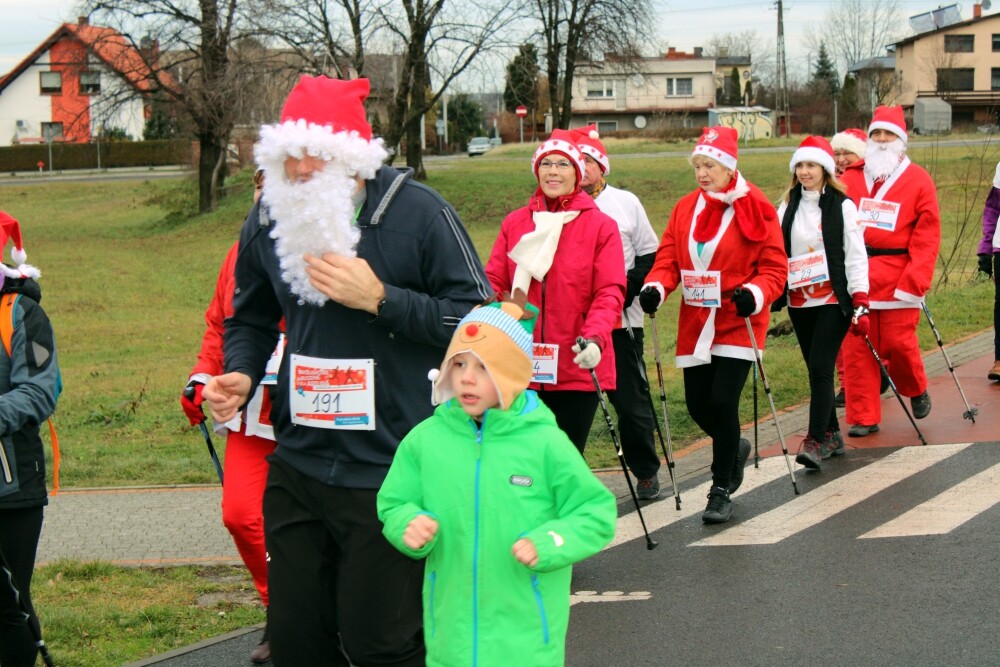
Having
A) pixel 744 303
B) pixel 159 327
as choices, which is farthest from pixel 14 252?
pixel 159 327

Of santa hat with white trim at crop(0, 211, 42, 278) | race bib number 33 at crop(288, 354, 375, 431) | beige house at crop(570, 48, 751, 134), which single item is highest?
beige house at crop(570, 48, 751, 134)

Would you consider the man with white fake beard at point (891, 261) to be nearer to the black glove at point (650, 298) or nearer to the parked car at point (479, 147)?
the black glove at point (650, 298)

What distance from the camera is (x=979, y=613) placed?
562 centimetres

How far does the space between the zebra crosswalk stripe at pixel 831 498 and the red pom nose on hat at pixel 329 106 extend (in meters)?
3.69

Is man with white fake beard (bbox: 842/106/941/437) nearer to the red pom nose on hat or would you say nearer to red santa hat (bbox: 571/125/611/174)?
red santa hat (bbox: 571/125/611/174)

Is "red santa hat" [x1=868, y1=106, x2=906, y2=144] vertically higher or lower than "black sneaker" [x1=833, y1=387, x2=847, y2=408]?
higher

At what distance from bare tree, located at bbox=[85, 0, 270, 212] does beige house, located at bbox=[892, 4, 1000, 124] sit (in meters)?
56.1

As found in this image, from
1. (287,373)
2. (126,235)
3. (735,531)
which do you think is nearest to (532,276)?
(735,531)

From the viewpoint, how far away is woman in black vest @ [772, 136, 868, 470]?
8188 mm

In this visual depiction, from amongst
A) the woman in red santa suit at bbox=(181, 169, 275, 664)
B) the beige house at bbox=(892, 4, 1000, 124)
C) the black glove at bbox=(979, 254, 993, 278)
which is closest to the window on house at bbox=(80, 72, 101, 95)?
the black glove at bbox=(979, 254, 993, 278)

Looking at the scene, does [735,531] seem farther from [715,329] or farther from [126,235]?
[126,235]

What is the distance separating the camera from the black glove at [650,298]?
7.17 meters

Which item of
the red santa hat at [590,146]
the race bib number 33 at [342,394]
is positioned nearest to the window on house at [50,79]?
the red santa hat at [590,146]

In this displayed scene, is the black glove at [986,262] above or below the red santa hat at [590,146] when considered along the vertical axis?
below
